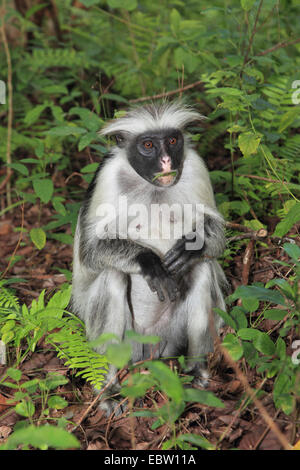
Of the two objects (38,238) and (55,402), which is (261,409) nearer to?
(55,402)

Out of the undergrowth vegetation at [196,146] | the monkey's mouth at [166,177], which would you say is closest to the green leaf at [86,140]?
the undergrowth vegetation at [196,146]

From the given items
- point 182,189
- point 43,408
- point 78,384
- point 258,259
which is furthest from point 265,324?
point 43,408

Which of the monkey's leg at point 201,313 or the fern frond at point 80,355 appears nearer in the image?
the fern frond at point 80,355

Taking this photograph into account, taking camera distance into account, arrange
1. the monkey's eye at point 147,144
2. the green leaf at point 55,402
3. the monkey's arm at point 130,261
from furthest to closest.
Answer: the monkey's eye at point 147,144 → the monkey's arm at point 130,261 → the green leaf at point 55,402

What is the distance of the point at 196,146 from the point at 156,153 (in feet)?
10.3

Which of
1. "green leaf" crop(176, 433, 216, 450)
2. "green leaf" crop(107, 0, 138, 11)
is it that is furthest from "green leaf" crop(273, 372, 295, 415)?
"green leaf" crop(107, 0, 138, 11)

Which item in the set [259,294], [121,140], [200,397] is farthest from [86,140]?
[200,397]

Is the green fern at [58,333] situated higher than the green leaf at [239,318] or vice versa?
the green leaf at [239,318]

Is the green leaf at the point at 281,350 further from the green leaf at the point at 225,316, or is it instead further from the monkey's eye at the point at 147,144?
the monkey's eye at the point at 147,144

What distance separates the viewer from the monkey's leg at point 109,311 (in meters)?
4.65

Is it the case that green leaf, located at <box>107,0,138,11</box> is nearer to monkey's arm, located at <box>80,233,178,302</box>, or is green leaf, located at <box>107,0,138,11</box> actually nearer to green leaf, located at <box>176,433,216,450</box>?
monkey's arm, located at <box>80,233,178,302</box>

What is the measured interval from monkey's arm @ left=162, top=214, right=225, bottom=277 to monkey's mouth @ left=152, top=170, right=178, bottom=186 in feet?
1.75

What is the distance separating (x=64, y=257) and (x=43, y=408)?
123 inches

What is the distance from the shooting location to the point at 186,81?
27.1ft
